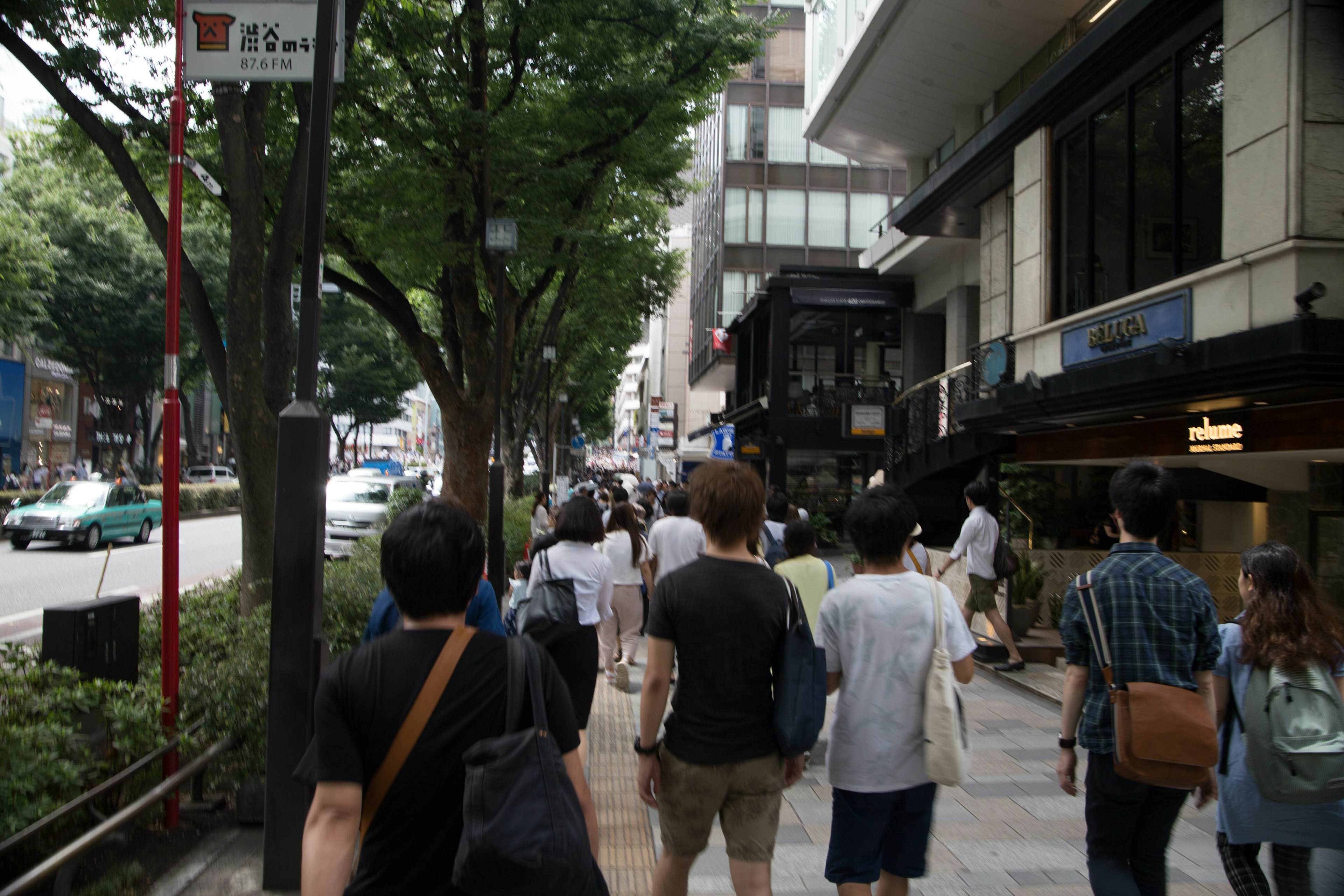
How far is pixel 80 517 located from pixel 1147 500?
2134 centimetres

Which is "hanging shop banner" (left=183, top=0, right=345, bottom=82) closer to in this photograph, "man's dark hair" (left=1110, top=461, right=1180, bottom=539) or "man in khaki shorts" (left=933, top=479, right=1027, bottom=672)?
"man's dark hair" (left=1110, top=461, right=1180, bottom=539)

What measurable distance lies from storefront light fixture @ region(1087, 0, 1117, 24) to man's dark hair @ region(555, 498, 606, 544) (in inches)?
443

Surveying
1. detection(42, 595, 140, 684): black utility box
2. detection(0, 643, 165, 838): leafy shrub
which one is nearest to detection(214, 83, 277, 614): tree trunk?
detection(42, 595, 140, 684): black utility box

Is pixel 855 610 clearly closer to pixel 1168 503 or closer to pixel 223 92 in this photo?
pixel 1168 503

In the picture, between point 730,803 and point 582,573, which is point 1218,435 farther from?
point 730,803

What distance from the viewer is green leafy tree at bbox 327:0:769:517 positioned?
40.2ft

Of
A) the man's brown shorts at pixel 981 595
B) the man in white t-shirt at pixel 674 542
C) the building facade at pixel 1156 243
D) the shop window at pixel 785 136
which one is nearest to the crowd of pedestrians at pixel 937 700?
the man in white t-shirt at pixel 674 542

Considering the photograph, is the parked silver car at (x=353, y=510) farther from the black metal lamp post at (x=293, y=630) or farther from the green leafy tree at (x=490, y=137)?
the black metal lamp post at (x=293, y=630)

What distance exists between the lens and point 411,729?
203 cm

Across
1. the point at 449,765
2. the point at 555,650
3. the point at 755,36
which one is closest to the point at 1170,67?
the point at 755,36

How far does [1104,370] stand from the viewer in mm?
9523

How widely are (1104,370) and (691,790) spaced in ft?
25.8

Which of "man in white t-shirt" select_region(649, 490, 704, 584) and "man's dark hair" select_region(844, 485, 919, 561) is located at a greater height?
"man's dark hair" select_region(844, 485, 919, 561)

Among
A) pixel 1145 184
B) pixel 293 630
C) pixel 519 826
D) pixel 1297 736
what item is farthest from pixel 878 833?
pixel 1145 184
